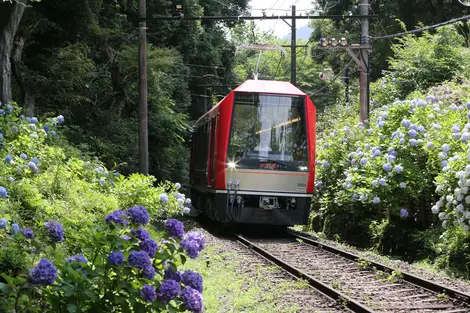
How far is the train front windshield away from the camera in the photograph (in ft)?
46.6

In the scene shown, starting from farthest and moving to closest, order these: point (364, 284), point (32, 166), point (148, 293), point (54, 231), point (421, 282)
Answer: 1. point (32, 166)
2. point (364, 284)
3. point (421, 282)
4. point (54, 231)
5. point (148, 293)

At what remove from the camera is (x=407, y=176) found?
39.7 ft

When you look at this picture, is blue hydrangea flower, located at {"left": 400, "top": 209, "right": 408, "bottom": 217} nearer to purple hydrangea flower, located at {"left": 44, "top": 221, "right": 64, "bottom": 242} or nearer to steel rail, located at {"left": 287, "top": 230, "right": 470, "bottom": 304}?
steel rail, located at {"left": 287, "top": 230, "right": 470, "bottom": 304}

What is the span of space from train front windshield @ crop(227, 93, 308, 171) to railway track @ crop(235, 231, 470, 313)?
8.06 ft

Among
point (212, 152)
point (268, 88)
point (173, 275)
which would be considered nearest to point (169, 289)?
point (173, 275)

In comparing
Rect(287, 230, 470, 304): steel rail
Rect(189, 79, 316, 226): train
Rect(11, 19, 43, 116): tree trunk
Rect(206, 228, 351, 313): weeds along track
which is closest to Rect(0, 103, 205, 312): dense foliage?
Rect(206, 228, 351, 313): weeds along track

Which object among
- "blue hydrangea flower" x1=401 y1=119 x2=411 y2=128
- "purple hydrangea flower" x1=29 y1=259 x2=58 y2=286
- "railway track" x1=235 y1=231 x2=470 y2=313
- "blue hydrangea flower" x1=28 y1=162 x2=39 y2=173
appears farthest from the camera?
"blue hydrangea flower" x1=401 y1=119 x2=411 y2=128

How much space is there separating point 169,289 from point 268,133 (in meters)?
10.6

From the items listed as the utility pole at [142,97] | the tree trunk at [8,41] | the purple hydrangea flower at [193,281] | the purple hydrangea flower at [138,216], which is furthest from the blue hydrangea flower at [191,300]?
the utility pole at [142,97]

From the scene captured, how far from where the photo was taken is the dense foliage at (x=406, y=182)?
1002 cm

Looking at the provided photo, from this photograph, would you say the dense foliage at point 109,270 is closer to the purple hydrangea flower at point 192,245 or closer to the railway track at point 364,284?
the purple hydrangea flower at point 192,245

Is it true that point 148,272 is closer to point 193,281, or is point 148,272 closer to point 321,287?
point 193,281

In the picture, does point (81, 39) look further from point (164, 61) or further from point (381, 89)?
point (381, 89)

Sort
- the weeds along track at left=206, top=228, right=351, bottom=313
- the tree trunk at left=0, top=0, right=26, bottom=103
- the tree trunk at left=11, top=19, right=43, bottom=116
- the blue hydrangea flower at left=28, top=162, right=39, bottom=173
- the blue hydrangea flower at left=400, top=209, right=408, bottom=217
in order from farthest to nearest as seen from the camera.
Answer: the tree trunk at left=11, top=19, right=43, bottom=116, the tree trunk at left=0, top=0, right=26, bottom=103, the blue hydrangea flower at left=400, top=209, right=408, bottom=217, the blue hydrangea flower at left=28, top=162, right=39, bottom=173, the weeds along track at left=206, top=228, right=351, bottom=313
